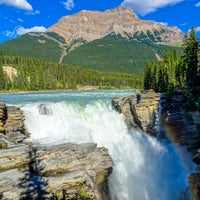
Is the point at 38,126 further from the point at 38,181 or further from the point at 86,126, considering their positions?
the point at 38,181

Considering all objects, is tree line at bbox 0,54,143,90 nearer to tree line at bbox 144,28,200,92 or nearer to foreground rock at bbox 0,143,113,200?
tree line at bbox 144,28,200,92

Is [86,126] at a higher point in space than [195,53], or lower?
lower

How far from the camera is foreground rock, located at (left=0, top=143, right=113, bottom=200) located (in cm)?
1723

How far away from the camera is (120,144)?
3588 cm

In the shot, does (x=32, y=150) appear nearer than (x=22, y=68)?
Yes

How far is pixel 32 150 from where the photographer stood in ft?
69.0

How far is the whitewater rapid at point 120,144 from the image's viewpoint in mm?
26422

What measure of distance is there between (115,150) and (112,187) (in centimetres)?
864

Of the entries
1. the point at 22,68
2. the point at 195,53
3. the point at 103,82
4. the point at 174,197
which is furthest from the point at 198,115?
the point at 103,82

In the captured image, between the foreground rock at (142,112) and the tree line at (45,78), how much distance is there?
7862 centimetres

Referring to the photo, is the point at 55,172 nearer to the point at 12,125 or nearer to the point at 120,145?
the point at 12,125

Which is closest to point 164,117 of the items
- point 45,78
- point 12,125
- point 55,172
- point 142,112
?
point 142,112

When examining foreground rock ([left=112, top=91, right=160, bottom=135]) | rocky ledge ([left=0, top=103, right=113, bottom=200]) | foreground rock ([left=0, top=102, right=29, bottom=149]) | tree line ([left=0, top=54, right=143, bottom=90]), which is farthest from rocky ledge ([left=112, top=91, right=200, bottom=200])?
tree line ([left=0, top=54, right=143, bottom=90])

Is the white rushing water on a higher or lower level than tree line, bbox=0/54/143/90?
lower
